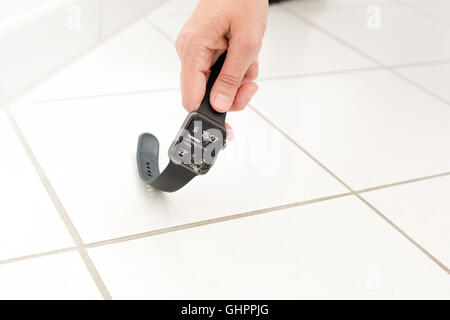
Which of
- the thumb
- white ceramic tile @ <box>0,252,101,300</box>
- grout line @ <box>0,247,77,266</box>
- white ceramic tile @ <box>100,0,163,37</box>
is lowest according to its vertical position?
white ceramic tile @ <box>0,252,101,300</box>

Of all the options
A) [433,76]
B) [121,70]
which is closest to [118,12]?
[121,70]

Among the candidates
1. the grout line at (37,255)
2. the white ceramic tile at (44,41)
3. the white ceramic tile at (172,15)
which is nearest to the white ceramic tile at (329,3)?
the white ceramic tile at (172,15)

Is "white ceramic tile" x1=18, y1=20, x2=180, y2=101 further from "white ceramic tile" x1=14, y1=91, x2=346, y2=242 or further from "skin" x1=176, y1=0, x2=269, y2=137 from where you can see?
"skin" x1=176, y1=0, x2=269, y2=137

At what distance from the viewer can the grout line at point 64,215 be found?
0.79 m

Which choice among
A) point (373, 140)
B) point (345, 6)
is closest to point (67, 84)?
point (373, 140)

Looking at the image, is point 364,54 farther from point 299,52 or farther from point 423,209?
point 423,209

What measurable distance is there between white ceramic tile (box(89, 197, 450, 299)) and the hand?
0.64ft

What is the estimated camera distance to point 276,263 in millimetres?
857

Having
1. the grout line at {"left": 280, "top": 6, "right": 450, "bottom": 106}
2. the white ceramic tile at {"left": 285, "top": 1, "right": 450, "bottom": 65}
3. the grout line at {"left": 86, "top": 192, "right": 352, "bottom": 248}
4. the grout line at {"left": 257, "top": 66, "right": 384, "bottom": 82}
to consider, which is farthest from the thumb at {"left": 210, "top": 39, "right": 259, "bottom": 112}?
the white ceramic tile at {"left": 285, "top": 1, "right": 450, "bottom": 65}

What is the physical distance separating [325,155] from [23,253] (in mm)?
577

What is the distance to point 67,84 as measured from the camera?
1.32m

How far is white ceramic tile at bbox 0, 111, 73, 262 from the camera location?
2.77 ft

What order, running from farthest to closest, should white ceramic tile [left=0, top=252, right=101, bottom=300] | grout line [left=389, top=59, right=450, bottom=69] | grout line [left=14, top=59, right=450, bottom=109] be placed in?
grout line [left=389, top=59, right=450, bottom=69] < grout line [left=14, top=59, right=450, bottom=109] < white ceramic tile [left=0, top=252, right=101, bottom=300]
